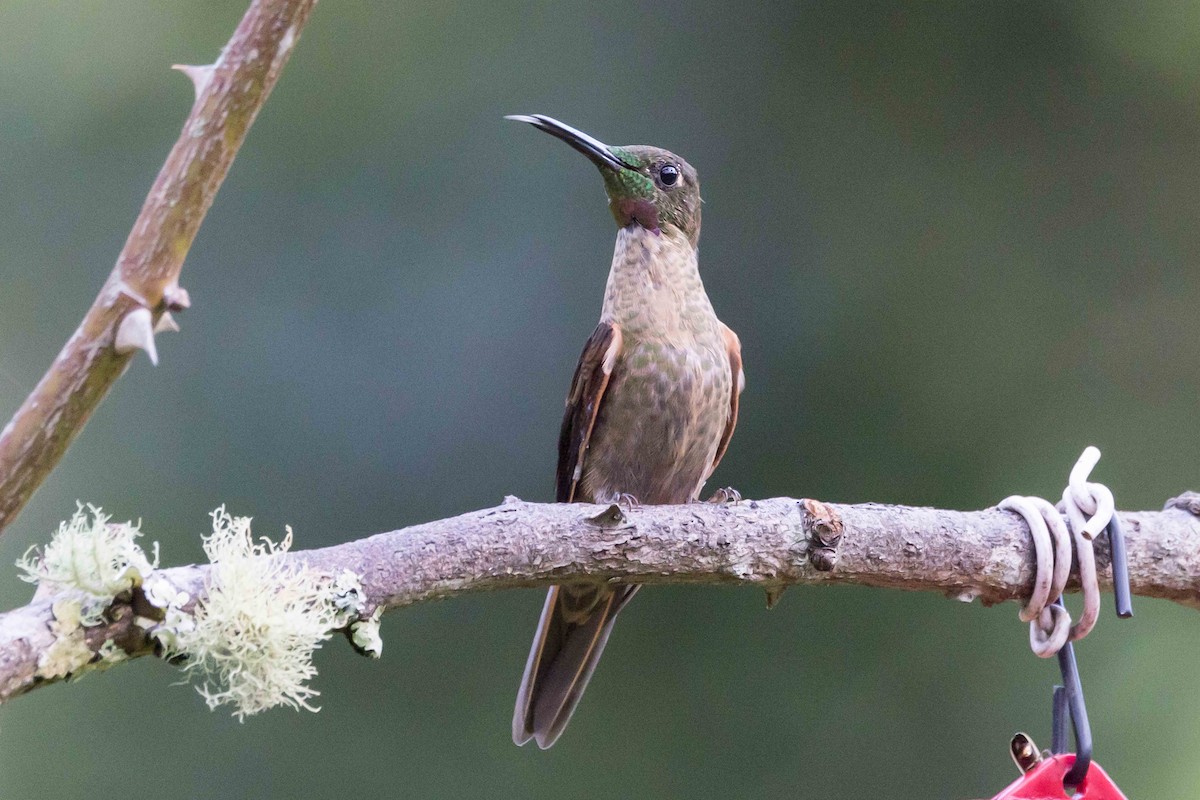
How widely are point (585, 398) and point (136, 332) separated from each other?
1.72 meters

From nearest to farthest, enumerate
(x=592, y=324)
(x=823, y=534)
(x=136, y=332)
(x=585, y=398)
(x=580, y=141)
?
1. (x=136, y=332)
2. (x=823, y=534)
3. (x=585, y=398)
4. (x=580, y=141)
5. (x=592, y=324)

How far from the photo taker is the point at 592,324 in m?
3.81

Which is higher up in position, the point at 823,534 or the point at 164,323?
the point at 164,323

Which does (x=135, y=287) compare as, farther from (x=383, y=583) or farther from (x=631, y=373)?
(x=631, y=373)

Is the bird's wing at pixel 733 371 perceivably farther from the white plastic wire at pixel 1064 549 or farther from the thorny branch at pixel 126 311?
the thorny branch at pixel 126 311

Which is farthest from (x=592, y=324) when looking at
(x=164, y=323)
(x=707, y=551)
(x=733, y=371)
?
(x=164, y=323)

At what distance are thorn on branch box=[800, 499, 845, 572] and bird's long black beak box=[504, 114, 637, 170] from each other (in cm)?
121

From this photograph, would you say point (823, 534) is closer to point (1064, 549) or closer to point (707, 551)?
point (707, 551)

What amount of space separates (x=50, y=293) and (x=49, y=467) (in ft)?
11.1

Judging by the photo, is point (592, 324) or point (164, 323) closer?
point (164, 323)

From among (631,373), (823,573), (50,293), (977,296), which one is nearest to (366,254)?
(50,293)

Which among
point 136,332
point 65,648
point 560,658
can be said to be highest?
point 136,332

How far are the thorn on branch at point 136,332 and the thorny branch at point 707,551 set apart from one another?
53 cm

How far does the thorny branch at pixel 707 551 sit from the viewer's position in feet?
4.52
